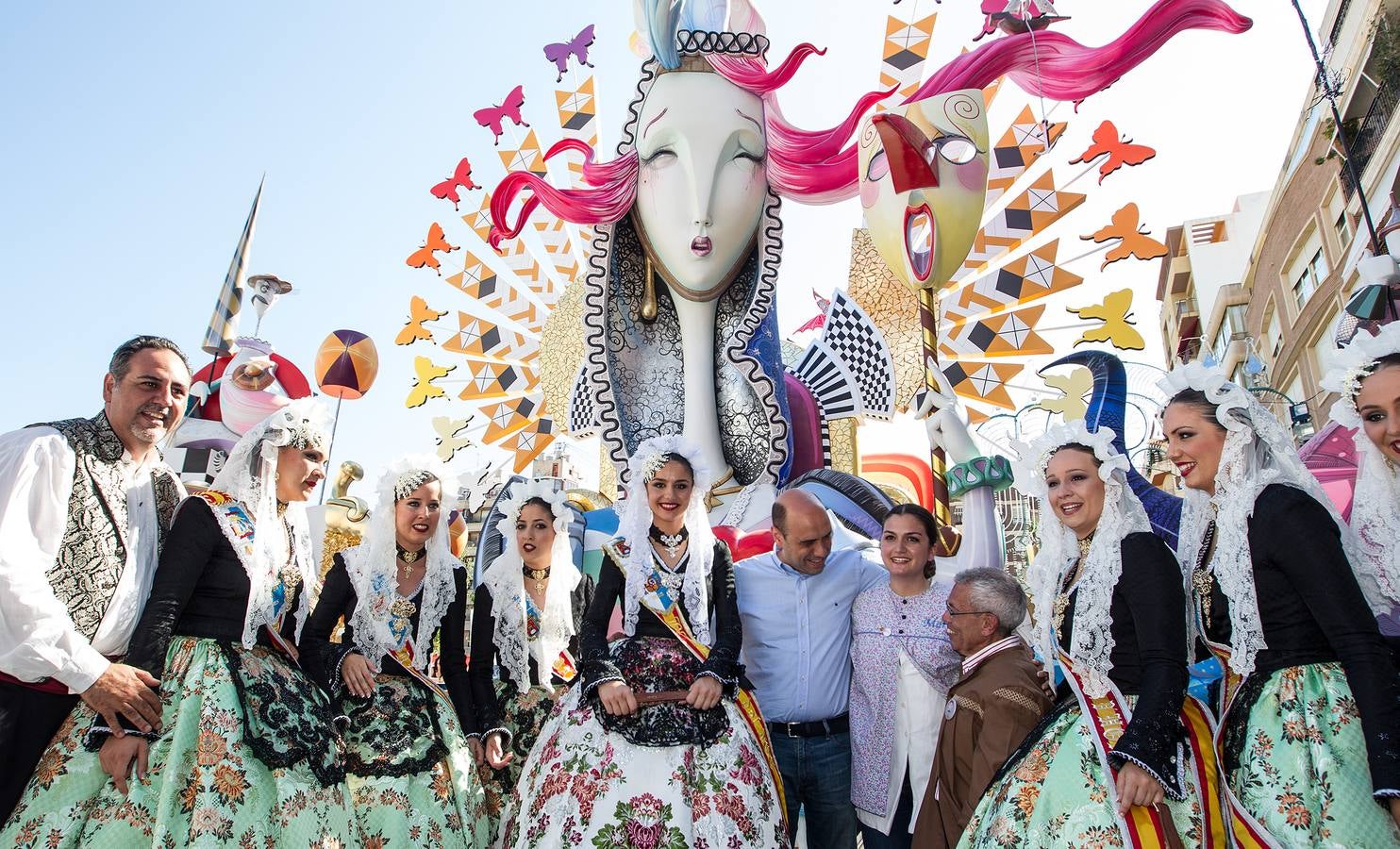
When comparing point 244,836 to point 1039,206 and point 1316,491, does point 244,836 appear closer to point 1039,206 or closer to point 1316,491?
point 1316,491

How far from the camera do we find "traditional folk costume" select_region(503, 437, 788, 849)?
252 centimetres

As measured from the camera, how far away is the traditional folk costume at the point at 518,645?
3221 mm

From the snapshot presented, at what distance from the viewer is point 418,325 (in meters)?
7.81

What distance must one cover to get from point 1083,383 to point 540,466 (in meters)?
9.85

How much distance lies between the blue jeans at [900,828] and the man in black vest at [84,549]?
198 centimetres

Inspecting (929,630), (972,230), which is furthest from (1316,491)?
(972,230)

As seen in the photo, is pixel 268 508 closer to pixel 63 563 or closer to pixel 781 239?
pixel 63 563

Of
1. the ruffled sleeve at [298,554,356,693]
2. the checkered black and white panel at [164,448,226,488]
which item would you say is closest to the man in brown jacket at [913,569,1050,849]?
the ruffled sleeve at [298,554,356,693]

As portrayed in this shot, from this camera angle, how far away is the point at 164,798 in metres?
2.23

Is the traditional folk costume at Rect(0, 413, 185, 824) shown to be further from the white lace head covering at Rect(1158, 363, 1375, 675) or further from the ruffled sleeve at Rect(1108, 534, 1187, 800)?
the white lace head covering at Rect(1158, 363, 1375, 675)

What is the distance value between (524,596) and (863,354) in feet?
11.7

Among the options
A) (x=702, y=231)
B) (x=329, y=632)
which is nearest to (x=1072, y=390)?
(x=702, y=231)

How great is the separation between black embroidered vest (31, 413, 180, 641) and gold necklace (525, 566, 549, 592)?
155 centimetres

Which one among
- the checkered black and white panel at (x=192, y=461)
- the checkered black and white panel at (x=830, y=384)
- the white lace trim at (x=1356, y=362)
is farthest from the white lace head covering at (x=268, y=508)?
the checkered black and white panel at (x=192, y=461)
